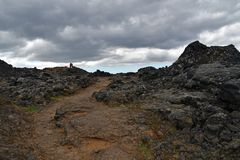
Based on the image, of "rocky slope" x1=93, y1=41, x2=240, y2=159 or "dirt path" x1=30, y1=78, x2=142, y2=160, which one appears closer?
"rocky slope" x1=93, y1=41, x2=240, y2=159

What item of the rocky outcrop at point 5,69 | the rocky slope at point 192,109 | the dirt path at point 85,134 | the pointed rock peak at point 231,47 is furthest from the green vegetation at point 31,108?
the rocky outcrop at point 5,69

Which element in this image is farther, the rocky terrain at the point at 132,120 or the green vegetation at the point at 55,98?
the green vegetation at the point at 55,98

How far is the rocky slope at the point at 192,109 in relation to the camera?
16.5 m

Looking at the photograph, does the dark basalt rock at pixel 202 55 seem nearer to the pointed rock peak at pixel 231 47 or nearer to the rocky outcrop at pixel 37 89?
the pointed rock peak at pixel 231 47

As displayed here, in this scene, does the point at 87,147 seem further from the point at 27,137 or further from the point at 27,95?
the point at 27,95

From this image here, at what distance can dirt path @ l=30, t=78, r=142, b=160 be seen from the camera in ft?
54.9

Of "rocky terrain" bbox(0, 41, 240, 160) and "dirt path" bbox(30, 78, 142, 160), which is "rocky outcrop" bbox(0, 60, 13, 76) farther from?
"dirt path" bbox(30, 78, 142, 160)

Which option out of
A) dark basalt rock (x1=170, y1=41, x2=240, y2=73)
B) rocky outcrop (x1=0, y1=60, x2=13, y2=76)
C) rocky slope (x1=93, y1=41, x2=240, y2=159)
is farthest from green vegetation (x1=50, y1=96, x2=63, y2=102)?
rocky outcrop (x1=0, y1=60, x2=13, y2=76)

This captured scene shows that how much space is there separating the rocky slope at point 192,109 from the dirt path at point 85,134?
115 centimetres

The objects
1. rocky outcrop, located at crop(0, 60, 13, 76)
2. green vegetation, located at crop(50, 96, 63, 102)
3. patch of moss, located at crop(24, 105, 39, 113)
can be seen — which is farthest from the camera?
rocky outcrop, located at crop(0, 60, 13, 76)

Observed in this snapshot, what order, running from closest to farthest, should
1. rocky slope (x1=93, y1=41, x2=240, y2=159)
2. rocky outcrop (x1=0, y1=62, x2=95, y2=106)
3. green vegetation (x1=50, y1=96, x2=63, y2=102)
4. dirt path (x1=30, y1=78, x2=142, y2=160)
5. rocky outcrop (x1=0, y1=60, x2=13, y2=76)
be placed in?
rocky slope (x1=93, y1=41, x2=240, y2=159)
dirt path (x1=30, y1=78, x2=142, y2=160)
rocky outcrop (x1=0, y1=62, x2=95, y2=106)
green vegetation (x1=50, y1=96, x2=63, y2=102)
rocky outcrop (x1=0, y1=60, x2=13, y2=76)

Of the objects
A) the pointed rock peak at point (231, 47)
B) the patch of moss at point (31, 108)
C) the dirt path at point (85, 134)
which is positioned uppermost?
the pointed rock peak at point (231, 47)

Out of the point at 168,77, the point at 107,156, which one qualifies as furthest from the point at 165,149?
the point at 168,77

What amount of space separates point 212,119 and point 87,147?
5661mm
